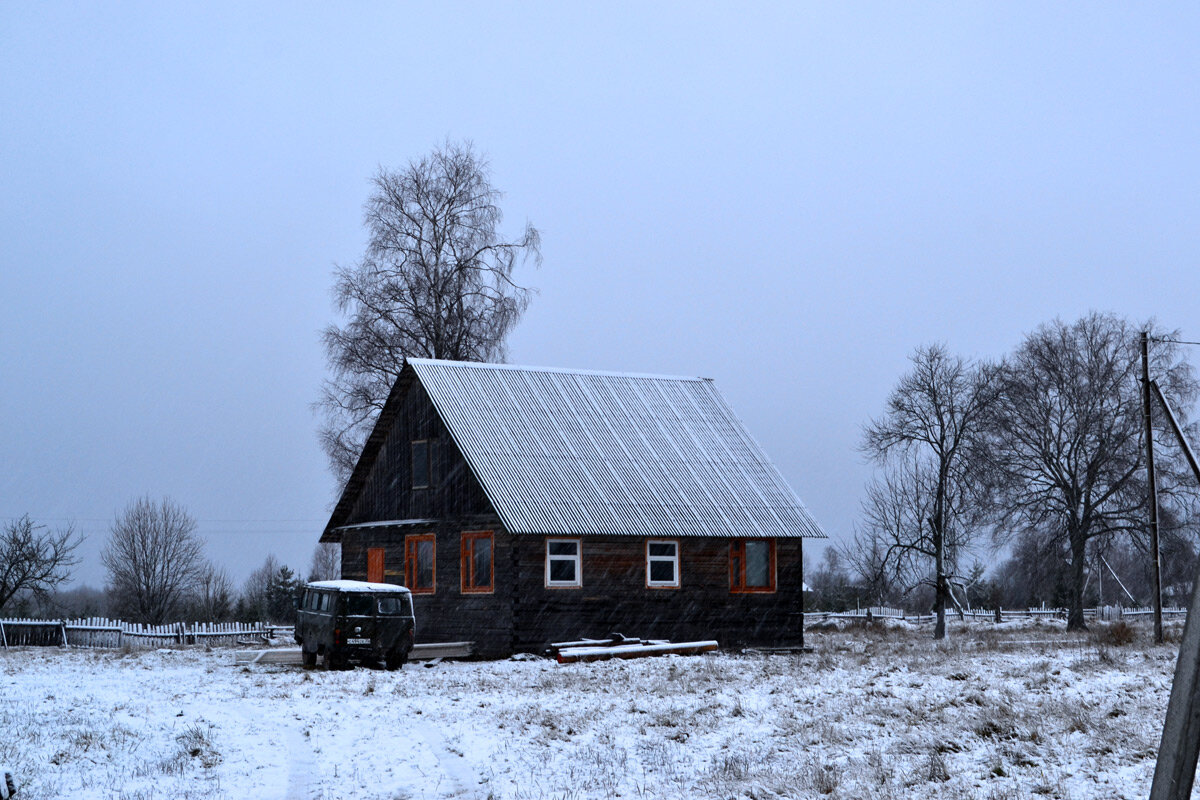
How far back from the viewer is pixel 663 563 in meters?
31.8

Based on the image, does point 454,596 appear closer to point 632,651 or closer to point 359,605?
point 632,651

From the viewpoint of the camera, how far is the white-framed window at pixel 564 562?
30250 millimetres

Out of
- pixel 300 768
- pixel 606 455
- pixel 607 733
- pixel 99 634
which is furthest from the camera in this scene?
pixel 99 634

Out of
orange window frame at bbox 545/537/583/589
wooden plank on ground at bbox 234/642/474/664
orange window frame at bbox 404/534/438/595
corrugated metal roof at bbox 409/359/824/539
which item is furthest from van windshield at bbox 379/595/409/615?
orange window frame at bbox 404/534/438/595

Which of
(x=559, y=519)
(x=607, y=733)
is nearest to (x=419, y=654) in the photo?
(x=559, y=519)

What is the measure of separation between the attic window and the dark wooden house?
63 millimetres

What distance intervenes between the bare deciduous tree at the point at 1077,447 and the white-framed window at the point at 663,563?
63.9 ft

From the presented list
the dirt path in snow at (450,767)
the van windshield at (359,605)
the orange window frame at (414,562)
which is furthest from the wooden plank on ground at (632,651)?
the dirt path in snow at (450,767)

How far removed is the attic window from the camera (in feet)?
108

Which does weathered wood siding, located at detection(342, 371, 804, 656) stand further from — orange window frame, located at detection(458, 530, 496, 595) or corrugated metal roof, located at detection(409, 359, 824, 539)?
corrugated metal roof, located at detection(409, 359, 824, 539)

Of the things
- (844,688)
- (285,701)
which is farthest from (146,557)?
(844,688)

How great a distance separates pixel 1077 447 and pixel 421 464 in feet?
91.7

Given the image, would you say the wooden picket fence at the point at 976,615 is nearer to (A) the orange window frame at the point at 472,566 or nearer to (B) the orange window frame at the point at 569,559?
(B) the orange window frame at the point at 569,559

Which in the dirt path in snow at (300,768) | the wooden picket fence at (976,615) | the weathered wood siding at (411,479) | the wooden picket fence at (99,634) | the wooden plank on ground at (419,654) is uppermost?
the weathered wood siding at (411,479)
